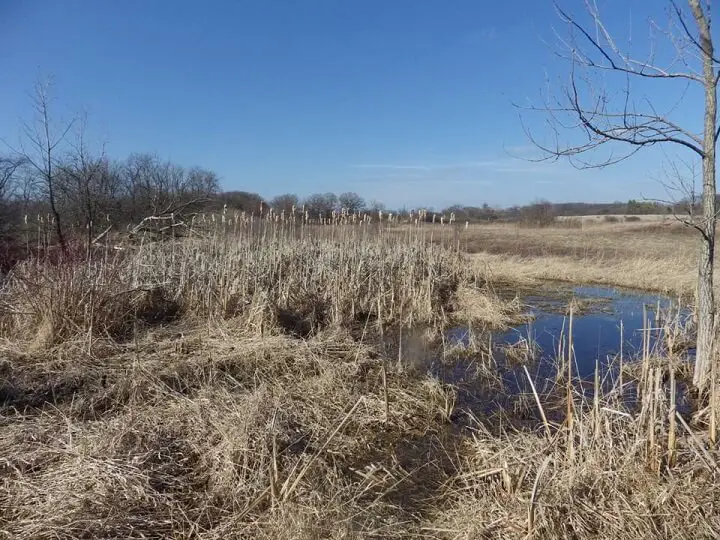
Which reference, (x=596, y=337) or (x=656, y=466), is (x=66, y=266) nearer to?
(x=656, y=466)

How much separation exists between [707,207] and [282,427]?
4014mm

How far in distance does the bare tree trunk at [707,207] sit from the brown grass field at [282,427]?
1.66ft

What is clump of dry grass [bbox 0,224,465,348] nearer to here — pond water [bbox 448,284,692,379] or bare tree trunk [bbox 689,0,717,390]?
pond water [bbox 448,284,692,379]

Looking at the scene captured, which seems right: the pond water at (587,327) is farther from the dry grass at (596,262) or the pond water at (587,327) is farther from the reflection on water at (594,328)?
the dry grass at (596,262)

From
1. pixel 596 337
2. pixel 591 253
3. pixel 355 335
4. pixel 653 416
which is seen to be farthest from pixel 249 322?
pixel 591 253

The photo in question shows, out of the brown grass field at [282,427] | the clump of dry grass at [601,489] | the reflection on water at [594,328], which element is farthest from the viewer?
the reflection on water at [594,328]

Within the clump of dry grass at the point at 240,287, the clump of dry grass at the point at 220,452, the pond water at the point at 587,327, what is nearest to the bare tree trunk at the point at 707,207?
the pond water at the point at 587,327

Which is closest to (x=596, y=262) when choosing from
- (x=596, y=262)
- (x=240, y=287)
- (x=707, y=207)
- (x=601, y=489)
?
(x=596, y=262)

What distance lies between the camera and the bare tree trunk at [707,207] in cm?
356

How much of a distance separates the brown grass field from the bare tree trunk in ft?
1.66

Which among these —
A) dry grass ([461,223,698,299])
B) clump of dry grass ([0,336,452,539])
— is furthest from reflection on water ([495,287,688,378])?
clump of dry grass ([0,336,452,539])

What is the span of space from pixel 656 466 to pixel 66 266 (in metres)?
6.26

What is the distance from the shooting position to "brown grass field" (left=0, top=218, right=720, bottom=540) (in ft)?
8.07

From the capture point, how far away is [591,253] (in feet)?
62.8
